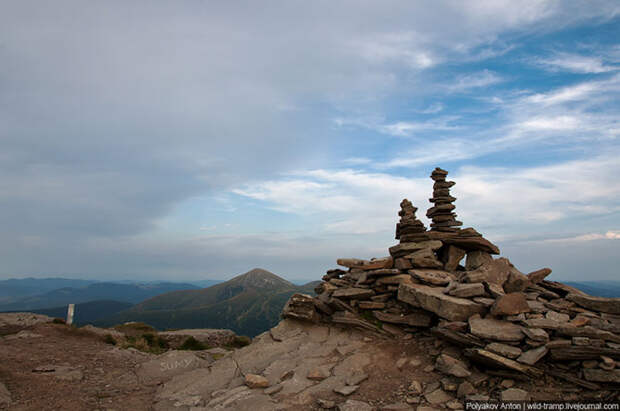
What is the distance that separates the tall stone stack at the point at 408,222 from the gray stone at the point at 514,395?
11686 millimetres

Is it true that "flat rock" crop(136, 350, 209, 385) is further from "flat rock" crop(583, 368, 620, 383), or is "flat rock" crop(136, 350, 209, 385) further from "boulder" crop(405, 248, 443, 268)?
"flat rock" crop(583, 368, 620, 383)

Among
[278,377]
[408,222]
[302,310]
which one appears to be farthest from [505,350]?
[302,310]

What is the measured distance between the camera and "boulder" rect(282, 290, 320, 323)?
18906 mm

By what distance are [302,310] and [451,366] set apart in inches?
384

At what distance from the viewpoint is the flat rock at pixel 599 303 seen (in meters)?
12.2

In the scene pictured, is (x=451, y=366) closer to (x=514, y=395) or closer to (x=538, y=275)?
(x=514, y=395)

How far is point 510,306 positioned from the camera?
12.4 m

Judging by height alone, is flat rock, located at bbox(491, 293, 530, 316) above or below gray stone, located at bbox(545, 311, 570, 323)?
above

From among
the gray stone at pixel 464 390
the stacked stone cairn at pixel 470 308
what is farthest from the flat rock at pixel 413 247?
the gray stone at pixel 464 390

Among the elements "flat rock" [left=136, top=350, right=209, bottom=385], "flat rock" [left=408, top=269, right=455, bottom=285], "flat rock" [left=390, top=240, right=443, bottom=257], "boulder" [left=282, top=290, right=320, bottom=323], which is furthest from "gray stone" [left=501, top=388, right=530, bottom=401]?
"flat rock" [left=136, top=350, right=209, bottom=385]

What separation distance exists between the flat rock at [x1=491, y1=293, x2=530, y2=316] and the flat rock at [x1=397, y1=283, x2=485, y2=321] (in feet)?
2.75

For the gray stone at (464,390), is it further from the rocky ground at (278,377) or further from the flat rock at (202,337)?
the flat rock at (202,337)

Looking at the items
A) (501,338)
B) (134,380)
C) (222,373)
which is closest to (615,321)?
(501,338)

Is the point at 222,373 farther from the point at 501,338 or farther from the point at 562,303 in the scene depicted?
the point at 562,303
